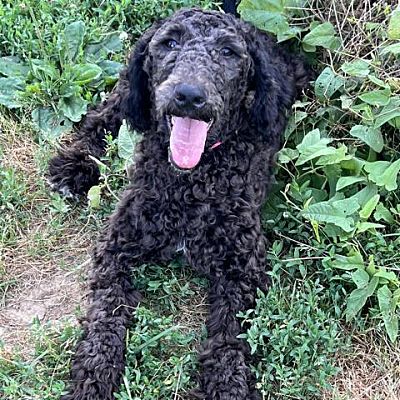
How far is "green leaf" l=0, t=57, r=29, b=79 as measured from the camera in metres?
4.92

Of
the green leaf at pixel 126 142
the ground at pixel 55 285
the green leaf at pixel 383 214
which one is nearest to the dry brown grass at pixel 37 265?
the ground at pixel 55 285

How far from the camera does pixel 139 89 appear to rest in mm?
4008

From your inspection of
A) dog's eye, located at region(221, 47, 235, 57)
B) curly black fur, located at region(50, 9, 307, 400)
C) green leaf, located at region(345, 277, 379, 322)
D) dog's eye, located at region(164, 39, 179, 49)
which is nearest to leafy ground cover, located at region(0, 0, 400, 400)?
green leaf, located at region(345, 277, 379, 322)

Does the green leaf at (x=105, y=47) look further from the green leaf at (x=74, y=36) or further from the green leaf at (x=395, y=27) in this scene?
the green leaf at (x=395, y=27)

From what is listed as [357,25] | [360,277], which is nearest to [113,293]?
[360,277]

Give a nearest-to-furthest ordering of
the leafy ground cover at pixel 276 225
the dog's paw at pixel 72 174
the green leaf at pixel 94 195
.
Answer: the leafy ground cover at pixel 276 225
the green leaf at pixel 94 195
the dog's paw at pixel 72 174

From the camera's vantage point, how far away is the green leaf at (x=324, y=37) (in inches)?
174

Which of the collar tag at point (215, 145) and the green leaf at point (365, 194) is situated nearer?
the collar tag at point (215, 145)

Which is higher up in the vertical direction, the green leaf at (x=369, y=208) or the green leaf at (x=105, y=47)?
the green leaf at (x=369, y=208)

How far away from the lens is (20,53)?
16.4ft

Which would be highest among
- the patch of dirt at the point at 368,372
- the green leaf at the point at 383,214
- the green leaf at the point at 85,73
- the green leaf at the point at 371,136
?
the green leaf at the point at 371,136

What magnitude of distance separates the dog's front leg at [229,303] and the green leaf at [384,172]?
0.66m

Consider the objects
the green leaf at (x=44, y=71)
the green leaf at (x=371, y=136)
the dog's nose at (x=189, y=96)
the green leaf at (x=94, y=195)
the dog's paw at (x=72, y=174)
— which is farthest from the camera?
the green leaf at (x=44, y=71)

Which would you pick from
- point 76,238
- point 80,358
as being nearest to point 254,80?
point 76,238
